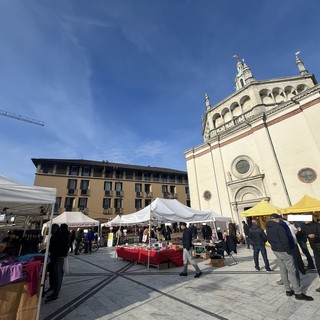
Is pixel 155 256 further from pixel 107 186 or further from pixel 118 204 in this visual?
pixel 107 186

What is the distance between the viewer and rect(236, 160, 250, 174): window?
781 inches

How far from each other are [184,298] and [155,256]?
381cm

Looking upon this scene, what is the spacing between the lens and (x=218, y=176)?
866 inches

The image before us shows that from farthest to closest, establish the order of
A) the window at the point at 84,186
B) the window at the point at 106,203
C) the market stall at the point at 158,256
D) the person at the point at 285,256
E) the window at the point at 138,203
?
the window at the point at 138,203, the window at the point at 106,203, the window at the point at 84,186, the market stall at the point at 158,256, the person at the point at 285,256

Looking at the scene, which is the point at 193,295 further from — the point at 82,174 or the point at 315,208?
the point at 82,174

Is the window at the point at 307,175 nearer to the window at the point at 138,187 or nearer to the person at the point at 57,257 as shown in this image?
the person at the point at 57,257

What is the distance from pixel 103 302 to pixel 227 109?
25.4 metres

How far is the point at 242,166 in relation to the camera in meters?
20.2

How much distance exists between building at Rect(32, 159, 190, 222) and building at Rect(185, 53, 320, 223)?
15.5 m

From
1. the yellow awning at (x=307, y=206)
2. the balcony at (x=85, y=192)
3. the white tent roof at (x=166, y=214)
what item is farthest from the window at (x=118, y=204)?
the yellow awning at (x=307, y=206)

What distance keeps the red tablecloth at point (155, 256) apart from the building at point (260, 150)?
1203 centimetres

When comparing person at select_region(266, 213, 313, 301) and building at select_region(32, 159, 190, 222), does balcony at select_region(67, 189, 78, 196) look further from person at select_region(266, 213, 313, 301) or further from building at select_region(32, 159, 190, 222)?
person at select_region(266, 213, 313, 301)

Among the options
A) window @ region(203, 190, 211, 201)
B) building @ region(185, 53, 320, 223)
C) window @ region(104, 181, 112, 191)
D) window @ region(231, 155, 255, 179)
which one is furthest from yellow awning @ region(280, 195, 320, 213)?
window @ region(104, 181, 112, 191)

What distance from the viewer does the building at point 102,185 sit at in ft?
105
